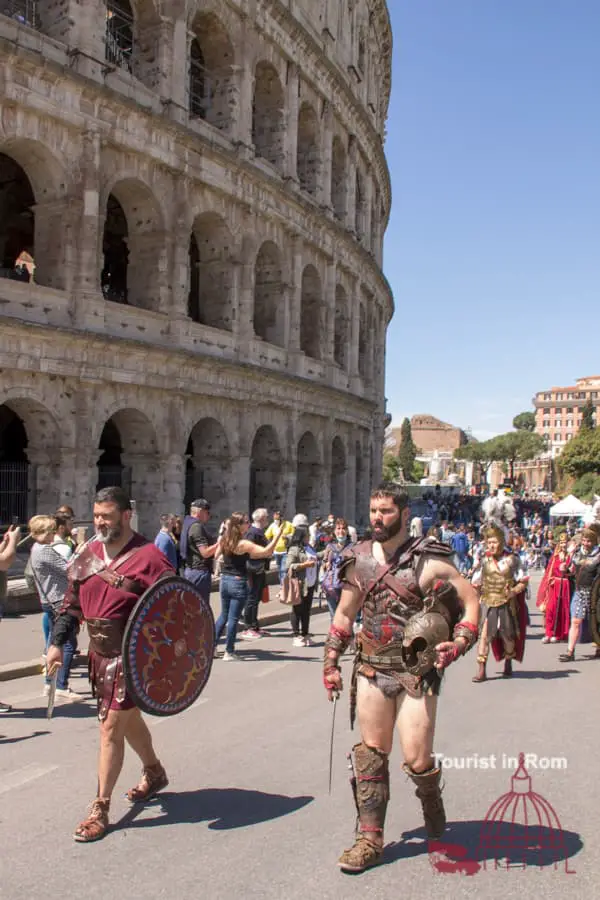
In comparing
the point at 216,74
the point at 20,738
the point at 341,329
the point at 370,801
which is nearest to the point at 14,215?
the point at 216,74

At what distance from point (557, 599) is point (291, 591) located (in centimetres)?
395

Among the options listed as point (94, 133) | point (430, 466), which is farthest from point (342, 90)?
point (430, 466)

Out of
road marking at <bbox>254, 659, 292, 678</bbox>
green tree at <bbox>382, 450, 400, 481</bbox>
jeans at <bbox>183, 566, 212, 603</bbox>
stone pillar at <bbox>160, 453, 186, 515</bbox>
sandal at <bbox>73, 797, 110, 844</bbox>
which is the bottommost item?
road marking at <bbox>254, 659, 292, 678</bbox>

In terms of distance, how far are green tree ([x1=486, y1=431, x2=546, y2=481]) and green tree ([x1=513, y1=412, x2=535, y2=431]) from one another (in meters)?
38.3

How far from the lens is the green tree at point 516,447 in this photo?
12162 cm

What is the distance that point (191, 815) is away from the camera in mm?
4977

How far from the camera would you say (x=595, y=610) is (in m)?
9.79

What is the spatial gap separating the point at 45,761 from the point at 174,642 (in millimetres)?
1944

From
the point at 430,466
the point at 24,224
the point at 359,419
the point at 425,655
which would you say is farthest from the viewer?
the point at 430,466

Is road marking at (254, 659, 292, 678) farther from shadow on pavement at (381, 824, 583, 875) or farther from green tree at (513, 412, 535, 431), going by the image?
green tree at (513, 412, 535, 431)

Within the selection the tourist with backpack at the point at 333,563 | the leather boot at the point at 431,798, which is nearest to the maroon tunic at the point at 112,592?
the leather boot at the point at 431,798

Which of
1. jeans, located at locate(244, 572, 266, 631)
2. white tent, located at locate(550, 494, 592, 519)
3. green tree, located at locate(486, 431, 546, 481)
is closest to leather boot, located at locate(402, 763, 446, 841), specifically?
jeans, located at locate(244, 572, 266, 631)

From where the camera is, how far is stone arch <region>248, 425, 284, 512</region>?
83.1ft

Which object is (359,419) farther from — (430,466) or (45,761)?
(430,466)
